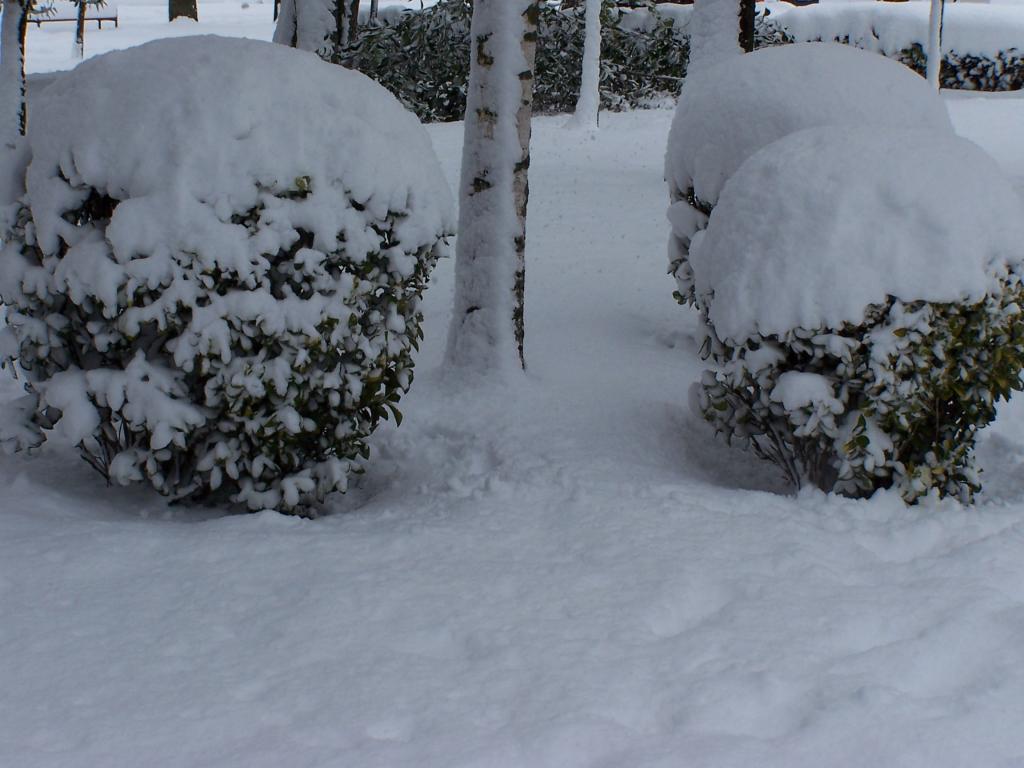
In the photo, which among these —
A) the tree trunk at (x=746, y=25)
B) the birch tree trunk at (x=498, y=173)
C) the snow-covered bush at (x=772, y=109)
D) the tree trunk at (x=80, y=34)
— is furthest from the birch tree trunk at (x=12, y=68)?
the tree trunk at (x=80, y=34)

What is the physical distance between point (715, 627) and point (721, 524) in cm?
69

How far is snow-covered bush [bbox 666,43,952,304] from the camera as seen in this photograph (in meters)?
4.74

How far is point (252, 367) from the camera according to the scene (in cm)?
363

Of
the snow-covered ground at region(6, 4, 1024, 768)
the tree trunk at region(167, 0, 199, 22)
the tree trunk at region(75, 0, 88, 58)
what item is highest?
the tree trunk at region(167, 0, 199, 22)

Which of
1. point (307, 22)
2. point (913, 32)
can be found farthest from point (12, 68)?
point (913, 32)

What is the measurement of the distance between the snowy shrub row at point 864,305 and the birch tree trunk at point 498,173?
1133 mm

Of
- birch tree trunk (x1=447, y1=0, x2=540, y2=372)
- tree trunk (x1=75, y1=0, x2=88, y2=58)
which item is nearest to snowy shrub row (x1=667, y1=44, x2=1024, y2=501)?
birch tree trunk (x1=447, y1=0, x2=540, y2=372)

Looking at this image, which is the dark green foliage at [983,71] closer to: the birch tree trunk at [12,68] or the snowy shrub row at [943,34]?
the snowy shrub row at [943,34]

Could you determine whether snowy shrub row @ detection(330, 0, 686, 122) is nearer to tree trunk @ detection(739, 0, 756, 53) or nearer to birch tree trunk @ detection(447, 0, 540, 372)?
tree trunk @ detection(739, 0, 756, 53)

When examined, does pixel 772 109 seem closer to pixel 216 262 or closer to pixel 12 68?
pixel 216 262

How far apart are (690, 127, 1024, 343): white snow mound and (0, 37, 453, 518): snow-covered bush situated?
1103mm

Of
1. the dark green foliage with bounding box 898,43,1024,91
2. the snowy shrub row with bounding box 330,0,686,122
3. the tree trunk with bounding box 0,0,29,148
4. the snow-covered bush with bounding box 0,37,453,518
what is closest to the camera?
the snow-covered bush with bounding box 0,37,453,518

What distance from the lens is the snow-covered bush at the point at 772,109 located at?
4.74 meters

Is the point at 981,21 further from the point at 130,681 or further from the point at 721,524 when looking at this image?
the point at 130,681
